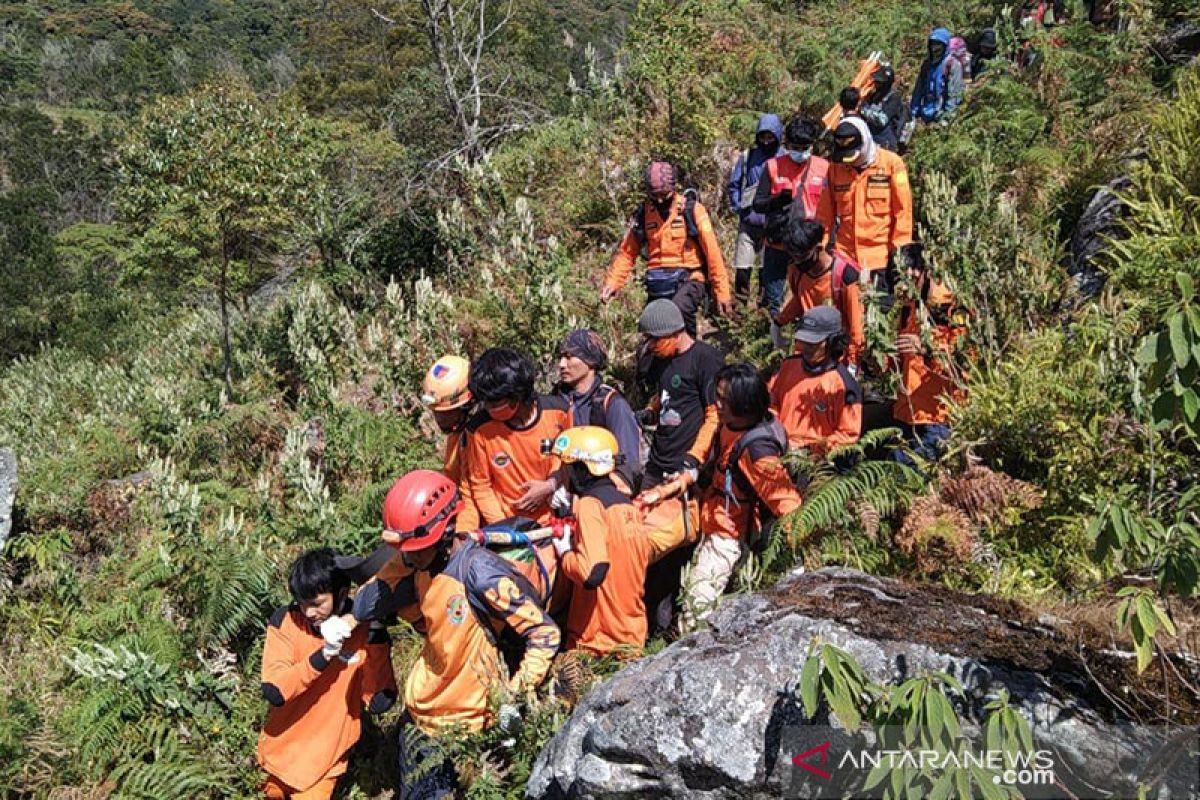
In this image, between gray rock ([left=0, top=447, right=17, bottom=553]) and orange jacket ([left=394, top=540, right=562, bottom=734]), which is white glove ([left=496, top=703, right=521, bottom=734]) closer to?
orange jacket ([left=394, top=540, right=562, bottom=734])

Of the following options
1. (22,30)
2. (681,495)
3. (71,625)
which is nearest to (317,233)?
(71,625)

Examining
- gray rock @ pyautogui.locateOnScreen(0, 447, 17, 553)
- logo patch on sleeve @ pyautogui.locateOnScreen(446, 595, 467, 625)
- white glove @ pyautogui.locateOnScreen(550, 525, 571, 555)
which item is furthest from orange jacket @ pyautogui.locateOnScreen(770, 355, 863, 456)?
gray rock @ pyautogui.locateOnScreen(0, 447, 17, 553)

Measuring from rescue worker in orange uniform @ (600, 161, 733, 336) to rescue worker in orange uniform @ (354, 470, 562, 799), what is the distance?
348 centimetres

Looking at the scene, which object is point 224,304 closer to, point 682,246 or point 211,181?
point 211,181

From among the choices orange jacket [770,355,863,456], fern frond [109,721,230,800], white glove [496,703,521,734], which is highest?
orange jacket [770,355,863,456]

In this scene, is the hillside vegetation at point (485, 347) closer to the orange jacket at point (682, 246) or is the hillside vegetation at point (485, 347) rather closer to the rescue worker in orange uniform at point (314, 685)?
the rescue worker in orange uniform at point (314, 685)

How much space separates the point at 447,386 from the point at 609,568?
145 centimetres

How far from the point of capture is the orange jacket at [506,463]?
4.79 meters

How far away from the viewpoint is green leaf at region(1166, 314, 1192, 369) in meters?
1.76

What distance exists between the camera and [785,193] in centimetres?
723

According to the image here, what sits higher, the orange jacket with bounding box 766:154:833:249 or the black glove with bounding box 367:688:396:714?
the orange jacket with bounding box 766:154:833:249

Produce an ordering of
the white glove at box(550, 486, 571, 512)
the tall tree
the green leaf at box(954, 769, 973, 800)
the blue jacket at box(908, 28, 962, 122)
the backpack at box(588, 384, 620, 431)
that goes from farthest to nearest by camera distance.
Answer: the blue jacket at box(908, 28, 962, 122) < the tall tree < the backpack at box(588, 384, 620, 431) < the white glove at box(550, 486, 571, 512) < the green leaf at box(954, 769, 973, 800)

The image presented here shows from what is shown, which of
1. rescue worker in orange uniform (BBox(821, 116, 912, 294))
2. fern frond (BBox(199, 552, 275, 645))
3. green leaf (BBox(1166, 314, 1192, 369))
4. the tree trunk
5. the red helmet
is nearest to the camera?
green leaf (BBox(1166, 314, 1192, 369))

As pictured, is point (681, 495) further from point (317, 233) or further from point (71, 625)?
point (317, 233)
